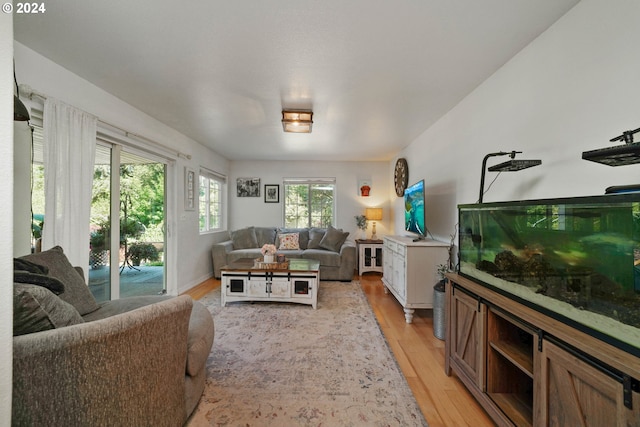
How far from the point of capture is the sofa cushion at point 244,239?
4.83 m

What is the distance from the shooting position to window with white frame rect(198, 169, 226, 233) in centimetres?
450

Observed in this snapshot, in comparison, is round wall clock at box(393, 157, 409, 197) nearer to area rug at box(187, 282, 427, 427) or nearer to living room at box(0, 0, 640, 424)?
living room at box(0, 0, 640, 424)

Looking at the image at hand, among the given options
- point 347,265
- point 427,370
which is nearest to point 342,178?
point 347,265

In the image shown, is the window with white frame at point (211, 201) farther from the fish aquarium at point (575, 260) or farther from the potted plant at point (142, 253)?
the fish aquarium at point (575, 260)

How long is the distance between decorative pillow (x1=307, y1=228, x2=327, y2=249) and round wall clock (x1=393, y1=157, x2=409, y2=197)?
1.68 m

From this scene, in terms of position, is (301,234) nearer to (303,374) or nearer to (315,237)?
(315,237)

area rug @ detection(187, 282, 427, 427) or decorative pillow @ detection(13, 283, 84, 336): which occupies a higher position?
decorative pillow @ detection(13, 283, 84, 336)

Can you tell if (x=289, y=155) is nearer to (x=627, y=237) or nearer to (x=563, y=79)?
(x=563, y=79)

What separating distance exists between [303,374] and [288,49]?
7.66ft

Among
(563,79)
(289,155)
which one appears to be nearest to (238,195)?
(289,155)

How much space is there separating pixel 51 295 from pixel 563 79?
9.15ft

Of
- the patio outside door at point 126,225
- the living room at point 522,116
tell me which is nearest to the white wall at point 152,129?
the living room at point 522,116

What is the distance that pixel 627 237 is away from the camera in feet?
2.68

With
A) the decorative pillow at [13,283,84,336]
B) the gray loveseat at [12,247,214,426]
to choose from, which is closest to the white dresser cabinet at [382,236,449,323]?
the gray loveseat at [12,247,214,426]
